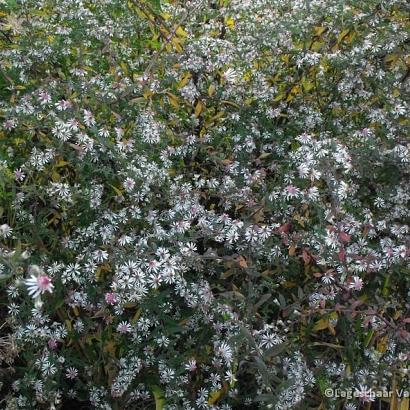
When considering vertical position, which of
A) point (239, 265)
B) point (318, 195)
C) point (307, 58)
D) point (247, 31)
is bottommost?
point (239, 265)

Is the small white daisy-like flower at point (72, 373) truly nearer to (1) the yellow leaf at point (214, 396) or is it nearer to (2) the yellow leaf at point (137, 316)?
(2) the yellow leaf at point (137, 316)

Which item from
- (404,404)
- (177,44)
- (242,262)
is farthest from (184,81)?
(404,404)

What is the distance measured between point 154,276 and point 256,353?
13.5 inches

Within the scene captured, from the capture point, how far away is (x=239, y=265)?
1886 millimetres

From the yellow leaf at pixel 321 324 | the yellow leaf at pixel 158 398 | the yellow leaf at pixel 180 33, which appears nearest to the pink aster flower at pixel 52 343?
the yellow leaf at pixel 158 398

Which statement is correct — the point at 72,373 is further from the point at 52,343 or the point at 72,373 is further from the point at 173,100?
the point at 173,100

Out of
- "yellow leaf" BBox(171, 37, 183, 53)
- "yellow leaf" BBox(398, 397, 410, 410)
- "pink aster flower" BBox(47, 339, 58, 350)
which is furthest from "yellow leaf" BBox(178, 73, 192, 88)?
"yellow leaf" BBox(398, 397, 410, 410)

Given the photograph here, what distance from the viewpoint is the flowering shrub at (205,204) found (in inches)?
73.0

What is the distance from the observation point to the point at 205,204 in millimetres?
2305

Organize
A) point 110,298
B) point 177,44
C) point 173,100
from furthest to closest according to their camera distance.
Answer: point 177,44, point 173,100, point 110,298

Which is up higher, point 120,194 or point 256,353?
point 120,194

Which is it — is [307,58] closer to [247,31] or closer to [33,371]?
[247,31]

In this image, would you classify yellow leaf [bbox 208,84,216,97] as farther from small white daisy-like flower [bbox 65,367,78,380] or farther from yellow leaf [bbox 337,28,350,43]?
small white daisy-like flower [bbox 65,367,78,380]

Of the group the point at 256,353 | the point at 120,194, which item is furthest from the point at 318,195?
the point at 120,194
